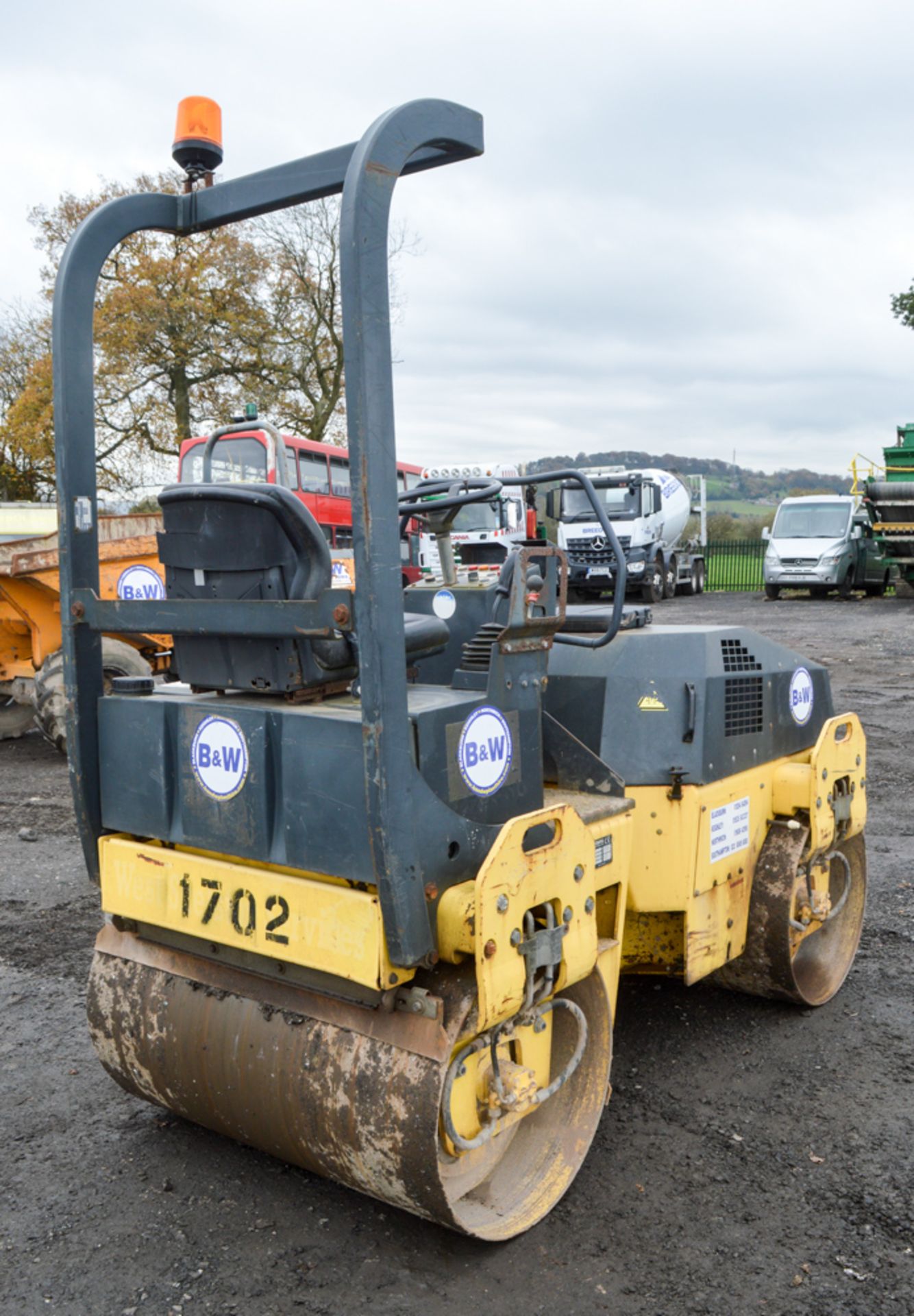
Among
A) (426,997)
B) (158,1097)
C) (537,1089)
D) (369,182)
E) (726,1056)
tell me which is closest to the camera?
(369,182)

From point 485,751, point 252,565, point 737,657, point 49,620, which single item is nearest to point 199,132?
point 252,565

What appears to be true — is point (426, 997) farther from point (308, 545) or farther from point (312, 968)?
point (308, 545)

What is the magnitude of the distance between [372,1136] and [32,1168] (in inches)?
45.9

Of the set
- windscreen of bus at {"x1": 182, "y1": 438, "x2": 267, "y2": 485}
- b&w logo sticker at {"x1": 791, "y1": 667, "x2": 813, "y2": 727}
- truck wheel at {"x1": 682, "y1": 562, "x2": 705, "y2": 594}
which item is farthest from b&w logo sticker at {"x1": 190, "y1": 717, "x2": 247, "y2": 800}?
truck wheel at {"x1": 682, "y1": 562, "x2": 705, "y2": 594}

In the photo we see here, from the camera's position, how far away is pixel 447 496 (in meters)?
3.42

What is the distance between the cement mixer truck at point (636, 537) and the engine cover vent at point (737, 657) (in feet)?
51.3

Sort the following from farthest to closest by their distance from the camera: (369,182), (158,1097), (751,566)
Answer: (751,566)
(158,1097)
(369,182)

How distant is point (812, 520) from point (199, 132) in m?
21.9

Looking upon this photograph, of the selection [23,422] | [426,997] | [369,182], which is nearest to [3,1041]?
[426,997]

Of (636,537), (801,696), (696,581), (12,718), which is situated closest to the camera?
Result: (801,696)

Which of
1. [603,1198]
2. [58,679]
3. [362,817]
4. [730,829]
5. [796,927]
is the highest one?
[362,817]

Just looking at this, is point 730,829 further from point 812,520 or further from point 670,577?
point 670,577

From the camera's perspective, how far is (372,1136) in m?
2.55

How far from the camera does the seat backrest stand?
8.58 feet
